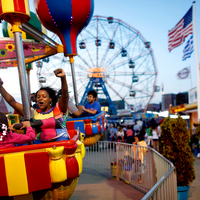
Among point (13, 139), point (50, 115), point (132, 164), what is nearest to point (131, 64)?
point (132, 164)

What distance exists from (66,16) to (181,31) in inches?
304

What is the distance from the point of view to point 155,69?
21250 millimetres

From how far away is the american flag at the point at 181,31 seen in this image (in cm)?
992

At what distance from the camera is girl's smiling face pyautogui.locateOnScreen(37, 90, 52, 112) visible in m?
2.36

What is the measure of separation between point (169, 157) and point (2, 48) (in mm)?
3509

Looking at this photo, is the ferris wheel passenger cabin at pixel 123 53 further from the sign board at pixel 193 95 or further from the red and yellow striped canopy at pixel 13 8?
the red and yellow striped canopy at pixel 13 8

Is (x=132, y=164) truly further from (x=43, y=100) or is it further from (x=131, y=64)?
(x=131, y=64)

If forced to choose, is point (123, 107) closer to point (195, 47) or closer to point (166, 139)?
point (195, 47)

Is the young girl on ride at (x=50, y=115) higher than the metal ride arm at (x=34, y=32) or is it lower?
lower

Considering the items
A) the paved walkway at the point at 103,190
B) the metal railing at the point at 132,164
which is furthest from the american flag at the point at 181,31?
the paved walkway at the point at 103,190

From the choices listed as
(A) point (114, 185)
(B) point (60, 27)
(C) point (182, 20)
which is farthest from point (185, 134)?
(C) point (182, 20)

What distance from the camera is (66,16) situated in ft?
12.7

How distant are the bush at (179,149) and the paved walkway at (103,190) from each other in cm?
84

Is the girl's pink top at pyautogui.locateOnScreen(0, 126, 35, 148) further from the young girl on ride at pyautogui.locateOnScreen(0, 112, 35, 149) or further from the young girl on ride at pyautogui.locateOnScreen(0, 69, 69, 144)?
the young girl on ride at pyautogui.locateOnScreen(0, 69, 69, 144)
